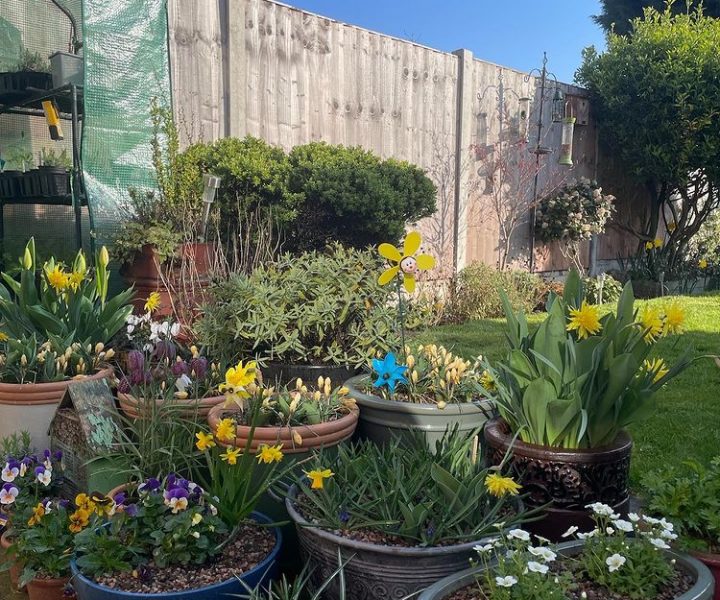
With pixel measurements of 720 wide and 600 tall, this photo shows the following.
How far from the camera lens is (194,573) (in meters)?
1.90

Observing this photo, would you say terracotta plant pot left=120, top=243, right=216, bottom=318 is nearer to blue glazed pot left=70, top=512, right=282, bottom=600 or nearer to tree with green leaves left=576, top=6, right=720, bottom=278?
blue glazed pot left=70, top=512, right=282, bottom=600

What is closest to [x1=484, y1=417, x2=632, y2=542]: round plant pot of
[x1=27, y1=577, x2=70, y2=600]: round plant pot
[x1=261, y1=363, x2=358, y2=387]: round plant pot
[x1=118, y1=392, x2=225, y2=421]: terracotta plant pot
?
[x1=261, y1=363, x2=358, y2=387]: round plant pot

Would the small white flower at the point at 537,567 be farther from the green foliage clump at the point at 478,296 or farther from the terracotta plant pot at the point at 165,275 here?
the green foliage clump at the point at 478,296

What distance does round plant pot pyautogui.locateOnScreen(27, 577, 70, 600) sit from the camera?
2.17m

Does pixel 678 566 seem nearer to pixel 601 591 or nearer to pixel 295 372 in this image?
pixel 601 591

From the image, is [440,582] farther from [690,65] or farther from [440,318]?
[690,65]

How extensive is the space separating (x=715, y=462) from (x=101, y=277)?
9.76 feet

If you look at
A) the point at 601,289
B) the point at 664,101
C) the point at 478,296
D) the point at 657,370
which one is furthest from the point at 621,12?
the point at 657,370

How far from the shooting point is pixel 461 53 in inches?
293

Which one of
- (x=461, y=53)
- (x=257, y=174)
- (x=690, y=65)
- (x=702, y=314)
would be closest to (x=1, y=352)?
(x=257, y=174)

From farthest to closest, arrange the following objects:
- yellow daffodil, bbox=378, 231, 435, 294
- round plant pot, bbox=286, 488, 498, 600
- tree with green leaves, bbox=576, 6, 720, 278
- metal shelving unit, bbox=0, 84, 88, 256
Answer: tree with green leaves, bbox=576, 6, 720, 278 → metal shelving unit, bbox=0, 84, 88, 256 → yellow daffodil, bbox=378, 231, 435, 294 → round plant pot, bbox=286, 488, 498, 600

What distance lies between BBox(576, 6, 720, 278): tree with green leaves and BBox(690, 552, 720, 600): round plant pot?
300 inches

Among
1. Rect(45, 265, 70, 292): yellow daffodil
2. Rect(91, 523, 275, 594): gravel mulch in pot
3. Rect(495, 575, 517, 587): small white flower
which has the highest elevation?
Rect(45, 265, 70, 292): yellow daffodil

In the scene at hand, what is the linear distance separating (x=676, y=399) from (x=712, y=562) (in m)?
2.60
